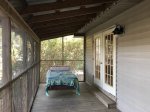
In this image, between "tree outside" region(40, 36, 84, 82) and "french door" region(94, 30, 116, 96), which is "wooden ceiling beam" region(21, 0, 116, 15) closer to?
"french door" region(94, 30, 116, 96)

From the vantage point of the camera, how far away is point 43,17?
5.61m

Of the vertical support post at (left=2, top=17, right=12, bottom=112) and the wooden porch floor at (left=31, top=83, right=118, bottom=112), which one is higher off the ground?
the vertical support post at (left=2, top=17, right=12, bottom=112)

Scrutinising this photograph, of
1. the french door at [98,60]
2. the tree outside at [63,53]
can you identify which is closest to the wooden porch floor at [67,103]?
the french door at [98,60]

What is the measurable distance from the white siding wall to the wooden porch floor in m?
0.85

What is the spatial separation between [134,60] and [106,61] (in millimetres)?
2723

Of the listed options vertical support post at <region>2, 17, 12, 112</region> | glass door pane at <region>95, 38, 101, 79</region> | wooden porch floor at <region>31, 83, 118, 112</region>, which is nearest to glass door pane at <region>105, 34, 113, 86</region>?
wooden porch floor at <region>31, 83, 118, 112</region>

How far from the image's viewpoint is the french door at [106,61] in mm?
6824

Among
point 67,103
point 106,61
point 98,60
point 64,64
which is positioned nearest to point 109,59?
point 106,61

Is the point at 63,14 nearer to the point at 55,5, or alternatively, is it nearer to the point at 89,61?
the point at 55,5

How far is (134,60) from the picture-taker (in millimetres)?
5078

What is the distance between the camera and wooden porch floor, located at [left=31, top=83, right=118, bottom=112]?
625 centimetres

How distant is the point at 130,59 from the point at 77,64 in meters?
7.05

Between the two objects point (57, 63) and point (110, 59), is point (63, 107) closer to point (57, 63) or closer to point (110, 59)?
point (110, 59)

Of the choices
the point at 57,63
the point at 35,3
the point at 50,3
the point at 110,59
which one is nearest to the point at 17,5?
the point at 35,3
